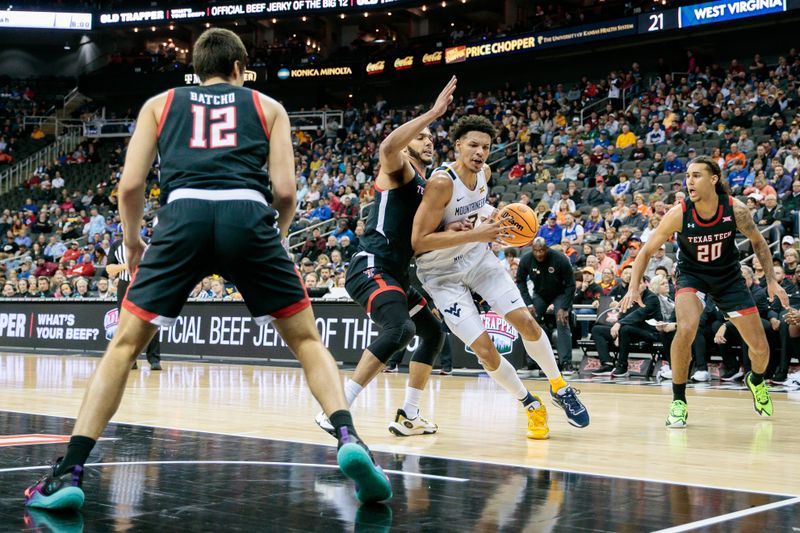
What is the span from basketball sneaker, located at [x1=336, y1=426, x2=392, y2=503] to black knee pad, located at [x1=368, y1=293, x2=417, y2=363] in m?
2.29

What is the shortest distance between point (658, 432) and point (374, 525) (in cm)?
374

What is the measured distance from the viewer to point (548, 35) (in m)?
27.9

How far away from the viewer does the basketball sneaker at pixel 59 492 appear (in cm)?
358

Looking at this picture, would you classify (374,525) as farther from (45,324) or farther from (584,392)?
(45,324)

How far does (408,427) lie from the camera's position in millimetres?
6422

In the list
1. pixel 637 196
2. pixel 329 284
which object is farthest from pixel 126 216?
pixel 637 196

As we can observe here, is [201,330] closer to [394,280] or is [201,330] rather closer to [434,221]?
[394,280]

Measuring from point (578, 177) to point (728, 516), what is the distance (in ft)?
56.7

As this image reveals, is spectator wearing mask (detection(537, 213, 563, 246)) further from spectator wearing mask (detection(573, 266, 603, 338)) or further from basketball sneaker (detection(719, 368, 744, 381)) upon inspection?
basketball sneaker (detection(719, 368, 744, 381))

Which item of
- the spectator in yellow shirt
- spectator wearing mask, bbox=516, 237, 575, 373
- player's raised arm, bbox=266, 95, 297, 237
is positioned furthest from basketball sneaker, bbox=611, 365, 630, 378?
the spectator in yellow shirt

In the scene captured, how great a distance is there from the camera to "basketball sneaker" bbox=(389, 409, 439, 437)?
6398 millimetres

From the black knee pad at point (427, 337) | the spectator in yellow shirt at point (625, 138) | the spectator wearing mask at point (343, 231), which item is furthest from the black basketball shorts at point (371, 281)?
the spectator in yellow shirt at point (625, 138)

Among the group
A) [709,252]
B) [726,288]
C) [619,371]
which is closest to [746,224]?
[709,252]

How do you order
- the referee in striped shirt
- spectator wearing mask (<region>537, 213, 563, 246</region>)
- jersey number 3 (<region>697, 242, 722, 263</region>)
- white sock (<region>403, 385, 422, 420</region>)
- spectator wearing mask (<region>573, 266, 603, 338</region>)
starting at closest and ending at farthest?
white sock (<region>403, 385, 422, 420</region>) < jersey number 3 (<region>697, 242, 722, 263</region>) < the referee in striped shirt < spectator wearing mask (<region>573, 266, 603, 338</region>) < spectator wearing mask (<region>537, 213, 563, 246</region>)
